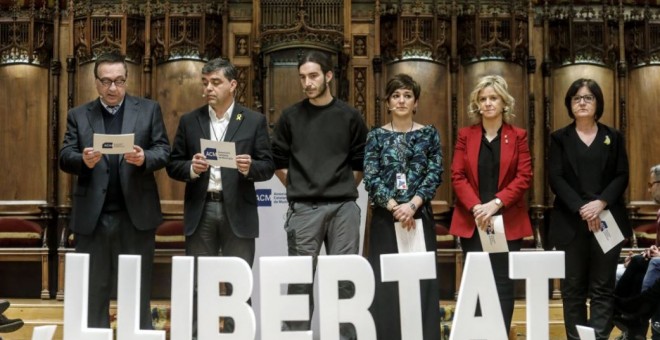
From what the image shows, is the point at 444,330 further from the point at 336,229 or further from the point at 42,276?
the point at 42,276

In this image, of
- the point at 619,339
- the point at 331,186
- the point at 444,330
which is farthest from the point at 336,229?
the point at 619,339

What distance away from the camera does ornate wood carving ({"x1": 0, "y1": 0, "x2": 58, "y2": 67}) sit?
8.29m

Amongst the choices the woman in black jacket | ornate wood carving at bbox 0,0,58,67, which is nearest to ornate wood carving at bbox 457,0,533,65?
the woman in black jacket

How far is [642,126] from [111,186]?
635cm

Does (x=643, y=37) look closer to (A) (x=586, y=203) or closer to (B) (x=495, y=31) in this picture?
(B) (x=495, y=31)

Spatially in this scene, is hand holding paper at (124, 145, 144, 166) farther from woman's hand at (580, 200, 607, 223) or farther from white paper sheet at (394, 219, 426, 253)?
woman's hand at (580, 200, 607, 223)

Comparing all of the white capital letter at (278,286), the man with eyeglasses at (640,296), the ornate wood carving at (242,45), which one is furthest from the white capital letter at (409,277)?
the ornate wood carving at (242,45)

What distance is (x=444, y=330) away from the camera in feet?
17.1

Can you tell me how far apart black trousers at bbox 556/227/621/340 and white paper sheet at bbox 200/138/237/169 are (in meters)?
1.87

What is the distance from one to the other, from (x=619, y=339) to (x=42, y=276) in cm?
564

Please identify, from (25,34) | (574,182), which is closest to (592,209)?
(574,182)

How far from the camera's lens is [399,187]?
4004mm

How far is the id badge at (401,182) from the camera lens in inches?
158

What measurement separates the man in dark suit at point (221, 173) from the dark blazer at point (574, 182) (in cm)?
161
